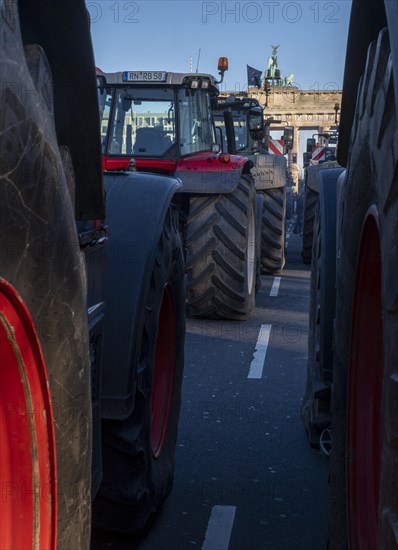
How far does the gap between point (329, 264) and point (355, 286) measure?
1.39 m

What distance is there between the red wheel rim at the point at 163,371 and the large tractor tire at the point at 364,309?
4.01 feet

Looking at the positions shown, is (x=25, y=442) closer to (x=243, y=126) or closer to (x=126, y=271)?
(x=126, y=271)

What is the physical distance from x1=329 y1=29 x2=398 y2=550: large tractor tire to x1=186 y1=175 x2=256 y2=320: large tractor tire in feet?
18.7

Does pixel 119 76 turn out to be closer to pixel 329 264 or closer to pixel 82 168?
pixel 329 264

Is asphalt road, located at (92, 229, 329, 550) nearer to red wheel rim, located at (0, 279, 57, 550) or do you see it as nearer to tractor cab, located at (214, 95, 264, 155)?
red wheel rim, located at (0, 279, 57, 550)

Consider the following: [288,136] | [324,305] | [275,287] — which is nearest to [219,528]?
[324,305]

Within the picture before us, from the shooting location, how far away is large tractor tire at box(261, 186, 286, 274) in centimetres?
1178

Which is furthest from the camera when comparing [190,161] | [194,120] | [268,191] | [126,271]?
[268,191]

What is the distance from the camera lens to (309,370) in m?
4.77

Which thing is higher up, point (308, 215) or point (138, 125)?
point (138, 125)

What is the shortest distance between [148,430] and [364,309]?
117 centimetres

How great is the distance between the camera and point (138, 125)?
838 cm

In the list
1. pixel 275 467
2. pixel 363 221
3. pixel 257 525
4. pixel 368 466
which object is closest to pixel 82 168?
pixel 363 221

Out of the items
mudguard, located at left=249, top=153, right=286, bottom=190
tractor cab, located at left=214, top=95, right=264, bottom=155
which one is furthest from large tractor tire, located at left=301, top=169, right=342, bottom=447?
mudguard, located at left=249, top=153, right=286, bottom=190
